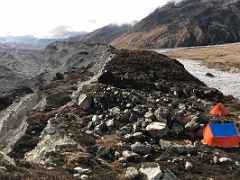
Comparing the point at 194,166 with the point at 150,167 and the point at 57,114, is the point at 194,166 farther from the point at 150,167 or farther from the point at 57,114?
the point at 57,114

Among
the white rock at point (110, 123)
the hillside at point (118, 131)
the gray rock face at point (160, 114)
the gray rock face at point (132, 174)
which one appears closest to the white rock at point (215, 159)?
the hillside at point (118, 131)

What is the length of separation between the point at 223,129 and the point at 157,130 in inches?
159

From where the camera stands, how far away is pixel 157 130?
1061 inches

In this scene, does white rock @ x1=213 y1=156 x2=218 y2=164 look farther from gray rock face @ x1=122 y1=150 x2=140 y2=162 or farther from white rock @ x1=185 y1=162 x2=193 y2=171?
gray rock face @ x1=122 y1=150 x2=140 y2=162

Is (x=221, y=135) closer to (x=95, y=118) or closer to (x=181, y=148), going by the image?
(x=181, y=148)

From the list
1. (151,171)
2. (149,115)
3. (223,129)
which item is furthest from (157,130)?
(151,171)

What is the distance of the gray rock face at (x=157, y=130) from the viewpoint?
88.2 ft

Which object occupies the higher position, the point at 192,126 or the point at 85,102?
the point at 85,102

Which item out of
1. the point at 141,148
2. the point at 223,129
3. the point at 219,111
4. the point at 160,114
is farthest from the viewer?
the point at 219,111

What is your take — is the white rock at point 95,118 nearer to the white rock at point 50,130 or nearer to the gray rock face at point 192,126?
the white rock at point 50,130

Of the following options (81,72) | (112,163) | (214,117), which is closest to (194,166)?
(112,163)

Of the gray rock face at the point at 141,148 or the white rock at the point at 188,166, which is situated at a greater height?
the gray rock face at the point at 141,148

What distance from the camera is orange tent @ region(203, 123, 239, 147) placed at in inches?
1037

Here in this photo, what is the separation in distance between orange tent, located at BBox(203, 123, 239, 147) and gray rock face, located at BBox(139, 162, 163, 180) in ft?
21.4
